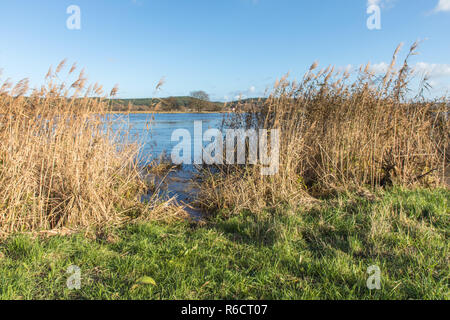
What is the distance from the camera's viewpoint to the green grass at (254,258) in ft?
8.37

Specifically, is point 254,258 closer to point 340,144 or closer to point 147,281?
A: point 147,281

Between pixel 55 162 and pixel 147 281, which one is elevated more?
pixel 55 162

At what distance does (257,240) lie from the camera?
12.1 ft

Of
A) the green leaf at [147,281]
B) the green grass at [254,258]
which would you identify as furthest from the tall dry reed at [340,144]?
the green leaf at [147,281]

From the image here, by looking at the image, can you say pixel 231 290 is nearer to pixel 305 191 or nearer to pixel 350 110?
pixel 305 191

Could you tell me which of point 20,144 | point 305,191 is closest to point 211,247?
point 305,191

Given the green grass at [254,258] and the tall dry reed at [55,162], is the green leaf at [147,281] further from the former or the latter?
the tall dry reed at [55,162]

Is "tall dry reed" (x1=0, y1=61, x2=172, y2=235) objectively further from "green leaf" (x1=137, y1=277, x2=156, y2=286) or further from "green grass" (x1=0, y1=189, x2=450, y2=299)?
"green leaf" (x1=137, y1=277, x2=156, y2=286)

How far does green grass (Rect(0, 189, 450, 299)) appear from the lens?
255 cm

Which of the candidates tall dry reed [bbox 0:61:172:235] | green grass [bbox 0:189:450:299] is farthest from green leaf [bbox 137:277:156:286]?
tall dry reed [bbox 0:61:172:235]

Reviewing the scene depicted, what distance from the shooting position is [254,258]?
10.4ft

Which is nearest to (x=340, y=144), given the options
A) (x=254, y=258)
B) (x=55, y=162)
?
(x=254, y=258)

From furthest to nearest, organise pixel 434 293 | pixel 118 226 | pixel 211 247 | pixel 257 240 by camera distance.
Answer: pixel 118 226, pixel 257 240, pixel 211 247, pixel 434 293

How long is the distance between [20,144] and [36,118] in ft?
1.50
